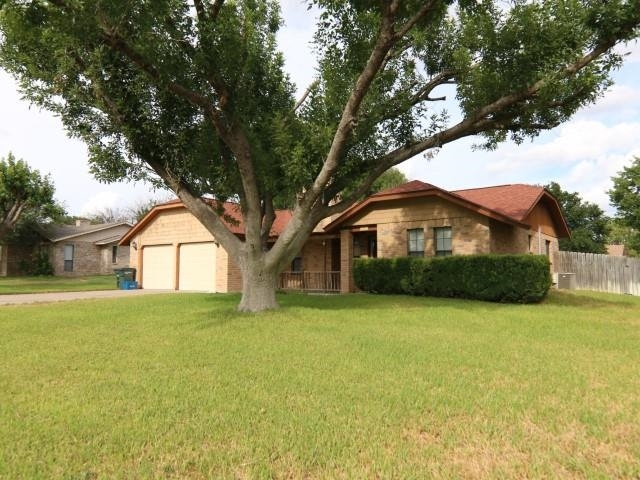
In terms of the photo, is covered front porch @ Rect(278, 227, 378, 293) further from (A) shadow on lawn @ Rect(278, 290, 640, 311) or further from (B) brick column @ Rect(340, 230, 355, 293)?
(A) shadow on lawn @ Rect(278, 290, 640, 311)

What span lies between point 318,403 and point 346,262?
50.0 ft

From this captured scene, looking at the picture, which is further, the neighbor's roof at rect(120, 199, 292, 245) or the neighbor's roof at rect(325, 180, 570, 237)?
the neighbor's roof at rect(120, 199, 292, 245)

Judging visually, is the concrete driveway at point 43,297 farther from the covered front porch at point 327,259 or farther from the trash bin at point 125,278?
the covered front porch at point 327,259

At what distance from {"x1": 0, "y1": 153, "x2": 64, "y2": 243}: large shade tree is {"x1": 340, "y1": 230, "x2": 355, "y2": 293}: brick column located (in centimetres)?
2280

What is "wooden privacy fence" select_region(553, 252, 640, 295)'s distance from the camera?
21812mm

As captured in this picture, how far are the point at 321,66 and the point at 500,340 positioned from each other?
835 cm

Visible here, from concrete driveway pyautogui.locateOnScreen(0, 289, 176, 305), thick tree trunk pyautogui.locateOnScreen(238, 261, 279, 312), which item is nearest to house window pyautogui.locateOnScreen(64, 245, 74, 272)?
concrete driveway pyautogui.locateOnScreen(0, 289, 176, 305)

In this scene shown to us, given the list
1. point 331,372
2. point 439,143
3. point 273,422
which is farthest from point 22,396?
point 439,143

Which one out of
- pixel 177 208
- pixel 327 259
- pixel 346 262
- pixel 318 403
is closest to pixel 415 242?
pixel 346 262

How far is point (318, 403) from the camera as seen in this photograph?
14.4ft

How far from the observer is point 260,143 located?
39.8 ft

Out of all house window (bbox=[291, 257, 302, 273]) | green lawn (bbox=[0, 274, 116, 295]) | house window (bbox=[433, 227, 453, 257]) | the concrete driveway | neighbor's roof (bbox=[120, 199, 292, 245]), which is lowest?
the concrete driveway

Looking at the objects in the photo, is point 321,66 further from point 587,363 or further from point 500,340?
point 587,363

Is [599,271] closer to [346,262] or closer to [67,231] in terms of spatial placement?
[346,262]
